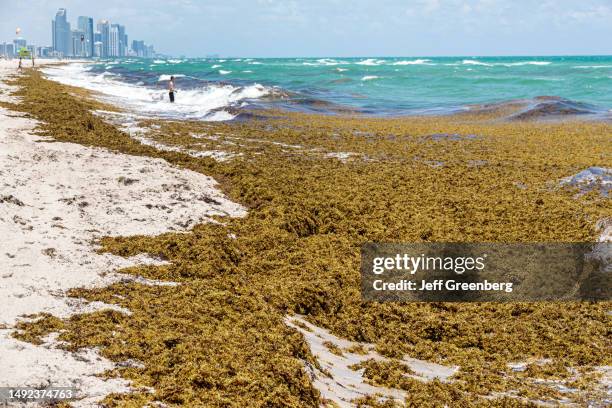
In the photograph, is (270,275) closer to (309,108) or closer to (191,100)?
(309,108)

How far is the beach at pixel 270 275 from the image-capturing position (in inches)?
178

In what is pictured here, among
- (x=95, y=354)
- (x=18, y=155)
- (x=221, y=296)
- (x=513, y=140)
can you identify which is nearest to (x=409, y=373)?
(x=221, y=296)

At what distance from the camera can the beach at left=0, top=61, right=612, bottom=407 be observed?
453 cm

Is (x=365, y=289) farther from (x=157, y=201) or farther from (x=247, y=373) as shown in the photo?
(x=157, y=201)

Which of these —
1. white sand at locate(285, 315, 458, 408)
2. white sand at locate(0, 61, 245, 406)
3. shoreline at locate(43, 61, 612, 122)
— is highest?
shoreline at locate(43, 61, 612, 122)

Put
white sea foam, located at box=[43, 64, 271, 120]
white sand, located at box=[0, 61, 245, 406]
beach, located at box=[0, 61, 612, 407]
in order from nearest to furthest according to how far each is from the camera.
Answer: white sand, located at box=[0, 61, 245, 406]
beach, located at box=[0, 61, 612, 407]
white sea foam, located at box=[43, 64, 271, 120]

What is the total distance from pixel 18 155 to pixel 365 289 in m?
8.14

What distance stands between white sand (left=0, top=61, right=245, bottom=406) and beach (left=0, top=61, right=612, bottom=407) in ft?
0.10

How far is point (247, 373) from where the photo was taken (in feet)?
14.3

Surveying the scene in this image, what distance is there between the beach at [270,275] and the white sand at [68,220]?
32 millimetres

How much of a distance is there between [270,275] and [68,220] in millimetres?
3115

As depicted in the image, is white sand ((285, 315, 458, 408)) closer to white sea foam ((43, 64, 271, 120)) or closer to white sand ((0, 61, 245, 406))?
white sand ((0, 61, 245, 406))

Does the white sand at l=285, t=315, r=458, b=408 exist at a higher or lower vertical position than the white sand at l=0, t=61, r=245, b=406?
lower

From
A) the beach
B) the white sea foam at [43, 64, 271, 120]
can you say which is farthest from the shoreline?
the beach
